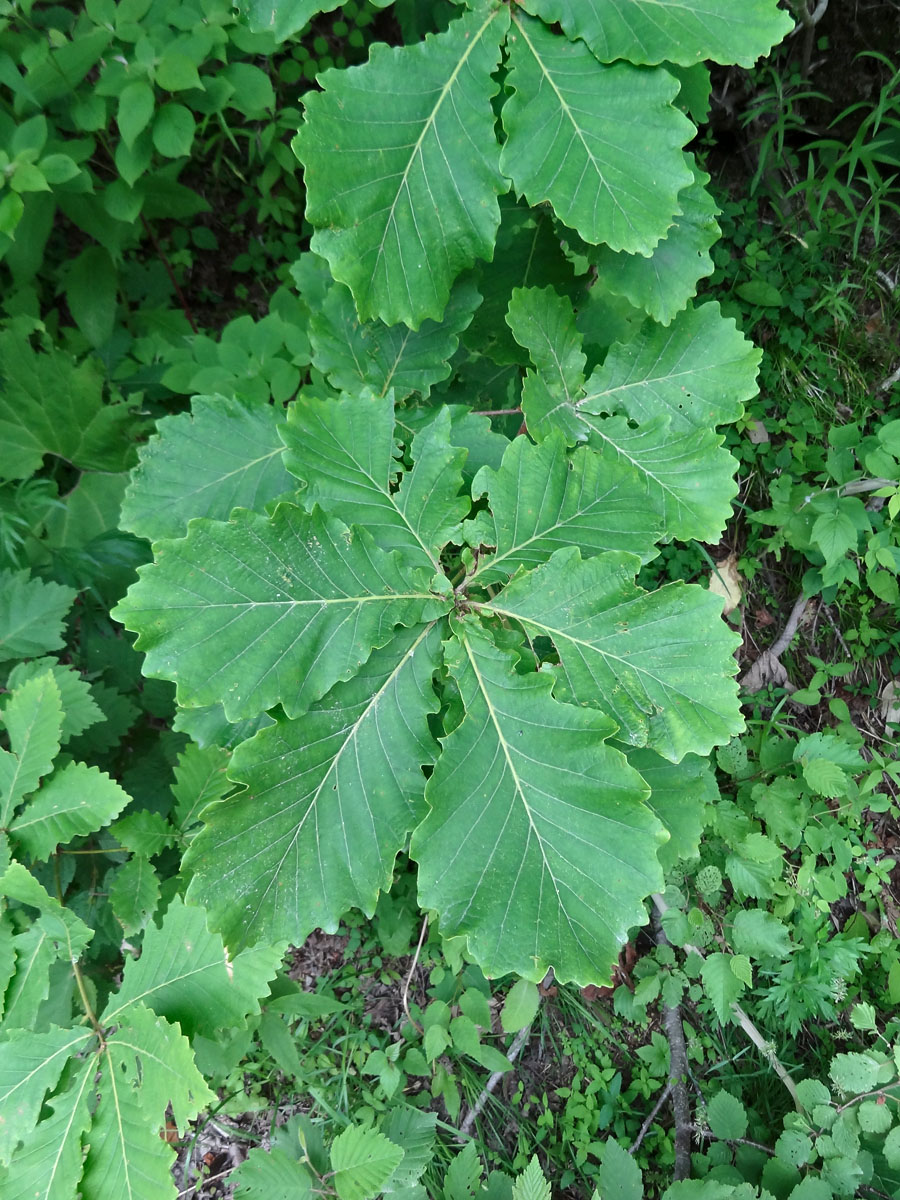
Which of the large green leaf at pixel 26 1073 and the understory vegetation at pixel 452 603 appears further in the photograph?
the large green leaf at pixel 26 1073

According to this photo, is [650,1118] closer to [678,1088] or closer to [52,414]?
[678,1088]

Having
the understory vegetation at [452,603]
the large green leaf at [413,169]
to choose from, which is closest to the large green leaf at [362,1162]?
the understory vegetation at [452,603]

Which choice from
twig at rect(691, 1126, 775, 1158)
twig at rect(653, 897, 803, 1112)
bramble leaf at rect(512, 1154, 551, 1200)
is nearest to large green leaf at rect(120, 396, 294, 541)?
bramble leaf at rect(512, 1154, 551, 1200)

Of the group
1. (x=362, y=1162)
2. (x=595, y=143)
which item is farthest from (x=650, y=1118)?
(x=595, y=143)

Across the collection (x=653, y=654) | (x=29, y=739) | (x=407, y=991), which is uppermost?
(x=653, y=654)

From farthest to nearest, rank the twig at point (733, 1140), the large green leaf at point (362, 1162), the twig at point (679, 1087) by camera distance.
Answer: the twig at point (679, 1087), the twig at point (733, 1140), the large green leaf at point (362, 1162)

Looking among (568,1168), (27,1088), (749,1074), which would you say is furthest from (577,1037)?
(27,1088)

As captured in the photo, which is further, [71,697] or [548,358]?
[71,697]

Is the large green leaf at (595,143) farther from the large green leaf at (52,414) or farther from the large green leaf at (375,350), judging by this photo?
the large green leaf at (52,414)

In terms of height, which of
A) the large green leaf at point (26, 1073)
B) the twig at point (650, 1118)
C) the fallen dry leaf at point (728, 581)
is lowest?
the twig at point (650, 1118)
